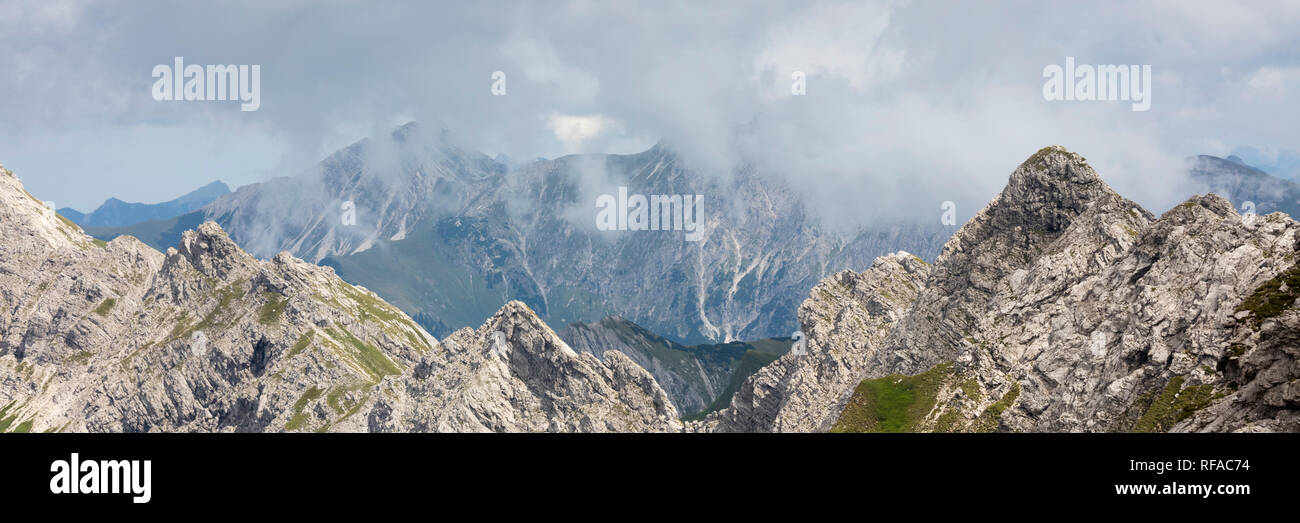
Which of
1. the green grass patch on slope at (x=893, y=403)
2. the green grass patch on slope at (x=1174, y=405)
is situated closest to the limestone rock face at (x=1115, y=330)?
the green grass patch on slope at (x=1174, y=405)

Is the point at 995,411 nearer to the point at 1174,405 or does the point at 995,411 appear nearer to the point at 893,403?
the point at 893,403

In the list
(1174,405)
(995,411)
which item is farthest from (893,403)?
(1174,405)

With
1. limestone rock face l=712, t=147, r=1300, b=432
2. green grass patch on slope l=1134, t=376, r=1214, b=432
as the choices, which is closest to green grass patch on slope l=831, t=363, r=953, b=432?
limestone rock face l=712, t=147, r=1300, b=432
